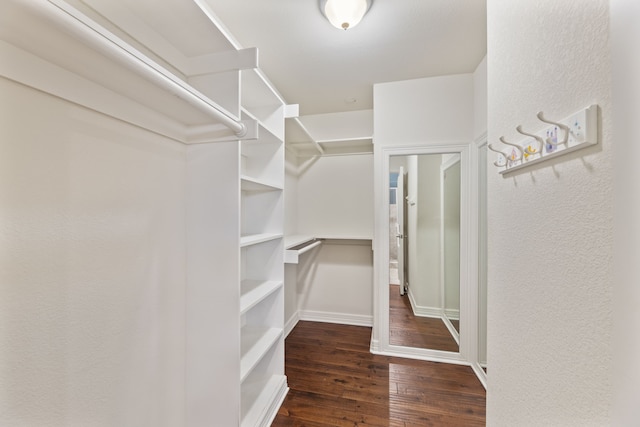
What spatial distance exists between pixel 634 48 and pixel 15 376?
5.44 feet

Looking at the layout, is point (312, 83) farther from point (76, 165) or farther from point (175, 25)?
point (76, 165)

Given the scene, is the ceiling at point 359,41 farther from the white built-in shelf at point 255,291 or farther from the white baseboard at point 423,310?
the white baseboard at point 423,310

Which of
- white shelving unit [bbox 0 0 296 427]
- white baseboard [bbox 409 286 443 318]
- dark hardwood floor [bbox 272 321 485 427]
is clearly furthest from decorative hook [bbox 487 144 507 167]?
white baseboard [bbox 409 286 443 318]

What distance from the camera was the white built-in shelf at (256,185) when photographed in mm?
1453

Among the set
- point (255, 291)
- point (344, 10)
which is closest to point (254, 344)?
point (255, 291)

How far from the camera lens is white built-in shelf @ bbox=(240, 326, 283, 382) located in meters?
1.42

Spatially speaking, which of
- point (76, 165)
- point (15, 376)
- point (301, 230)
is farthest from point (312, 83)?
point (15, 376)

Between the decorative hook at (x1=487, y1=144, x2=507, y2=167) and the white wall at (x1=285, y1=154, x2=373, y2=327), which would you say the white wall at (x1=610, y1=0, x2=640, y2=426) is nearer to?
the decorative hook at (x1=487, y1=144, x2=507, y2=167)

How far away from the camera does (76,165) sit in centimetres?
86

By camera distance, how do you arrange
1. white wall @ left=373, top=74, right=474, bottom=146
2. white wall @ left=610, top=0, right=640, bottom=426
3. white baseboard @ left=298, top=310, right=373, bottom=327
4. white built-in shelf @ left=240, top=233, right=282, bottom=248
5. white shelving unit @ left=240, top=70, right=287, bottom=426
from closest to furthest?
1. white wall @ left=610, top=0, right=640, bottom=426
2. white built-in shelf @ left=240, top=233, right=282, bottom=248
3. white shelving unit @ left=240, top=70, right=287, bottom=426
4. white wall @ left=373, top=74, right=474, bottom=146
5. white baseboard @ left=298, top=310, right=373, bottom=327

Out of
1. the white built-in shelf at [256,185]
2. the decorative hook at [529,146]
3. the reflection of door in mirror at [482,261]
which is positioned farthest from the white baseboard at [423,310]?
the decorative hook at [529,146]

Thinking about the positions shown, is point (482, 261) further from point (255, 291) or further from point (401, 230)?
point (255, 291)

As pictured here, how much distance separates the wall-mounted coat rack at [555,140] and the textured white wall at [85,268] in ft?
4.65

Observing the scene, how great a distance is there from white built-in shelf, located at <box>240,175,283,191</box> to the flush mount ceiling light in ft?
3.49
